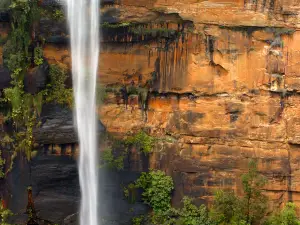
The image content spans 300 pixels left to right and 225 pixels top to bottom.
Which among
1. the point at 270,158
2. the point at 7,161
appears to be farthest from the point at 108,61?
the point at 270,158

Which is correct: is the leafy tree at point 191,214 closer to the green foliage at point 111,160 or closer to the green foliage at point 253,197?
the green foliage at point 253,197

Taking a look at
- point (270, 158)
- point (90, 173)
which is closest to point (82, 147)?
point (90, 173)

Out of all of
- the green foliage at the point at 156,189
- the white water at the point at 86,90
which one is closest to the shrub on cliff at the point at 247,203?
the green foliage at the point at 156,189

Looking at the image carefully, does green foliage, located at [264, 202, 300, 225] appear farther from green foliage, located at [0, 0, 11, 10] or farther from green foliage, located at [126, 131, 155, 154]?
green foliage, located at [0, 0, 11, 10]

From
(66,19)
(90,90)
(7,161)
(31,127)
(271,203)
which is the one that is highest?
(66,19)

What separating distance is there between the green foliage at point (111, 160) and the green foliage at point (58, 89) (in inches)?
60.9

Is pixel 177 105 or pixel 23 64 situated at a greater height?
pixel 23 64

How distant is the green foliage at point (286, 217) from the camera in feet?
43.1

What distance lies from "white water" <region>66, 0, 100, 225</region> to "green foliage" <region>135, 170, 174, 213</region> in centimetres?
125

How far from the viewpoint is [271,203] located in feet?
46.2

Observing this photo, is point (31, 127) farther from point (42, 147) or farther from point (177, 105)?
point (177, 105)

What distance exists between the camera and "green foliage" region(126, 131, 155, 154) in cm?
1448

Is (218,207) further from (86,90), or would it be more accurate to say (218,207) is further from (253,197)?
(86,90)

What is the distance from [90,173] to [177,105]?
2853mm
